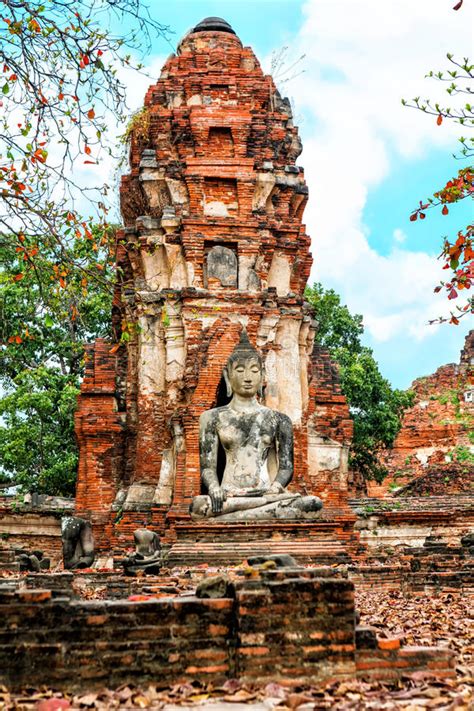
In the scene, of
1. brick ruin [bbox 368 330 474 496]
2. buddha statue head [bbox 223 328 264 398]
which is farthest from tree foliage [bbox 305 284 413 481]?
buddha statue head [bbox 223 328 264 398]

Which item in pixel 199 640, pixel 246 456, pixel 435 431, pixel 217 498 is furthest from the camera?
pixel 435 431

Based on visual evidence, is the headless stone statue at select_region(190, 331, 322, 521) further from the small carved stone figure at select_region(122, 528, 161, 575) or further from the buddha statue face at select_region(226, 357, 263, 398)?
the small carved stone figure at select_region(122, 528, 161, 575)

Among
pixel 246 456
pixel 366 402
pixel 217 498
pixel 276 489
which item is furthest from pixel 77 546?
pixel 366 402

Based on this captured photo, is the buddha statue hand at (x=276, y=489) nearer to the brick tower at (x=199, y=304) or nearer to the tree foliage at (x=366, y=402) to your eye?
the brick tower at (x=199, y=304)

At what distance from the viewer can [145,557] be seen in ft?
38.0

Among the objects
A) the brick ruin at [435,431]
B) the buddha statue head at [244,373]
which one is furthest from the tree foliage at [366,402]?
the buddha statue head at [244,373]

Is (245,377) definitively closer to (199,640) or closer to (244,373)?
(244,373)

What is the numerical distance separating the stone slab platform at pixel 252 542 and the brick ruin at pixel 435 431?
632 inches

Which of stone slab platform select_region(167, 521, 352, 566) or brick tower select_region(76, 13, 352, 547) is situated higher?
brick tower select_region(76, 13, 352, 547)

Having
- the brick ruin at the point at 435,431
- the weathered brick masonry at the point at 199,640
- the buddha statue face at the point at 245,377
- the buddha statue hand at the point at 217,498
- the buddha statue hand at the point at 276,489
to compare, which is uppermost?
the brick ruin at the point at 435,431

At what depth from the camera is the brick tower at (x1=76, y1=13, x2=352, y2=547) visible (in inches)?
674

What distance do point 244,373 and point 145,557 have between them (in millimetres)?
2976

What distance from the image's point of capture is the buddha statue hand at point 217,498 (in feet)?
38.9

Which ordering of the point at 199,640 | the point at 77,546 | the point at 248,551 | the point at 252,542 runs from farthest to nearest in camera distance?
the point at 77,546 → the point at 252,542 → the point at 248,551 → the point at 199,640
